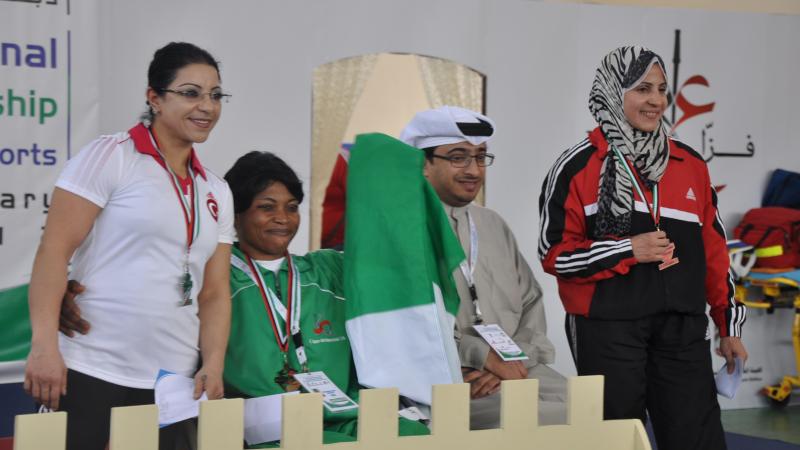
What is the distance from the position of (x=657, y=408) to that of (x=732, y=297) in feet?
1.43

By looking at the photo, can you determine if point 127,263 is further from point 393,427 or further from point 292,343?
point 393,427

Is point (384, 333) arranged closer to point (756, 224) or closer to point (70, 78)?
point (70, 78)

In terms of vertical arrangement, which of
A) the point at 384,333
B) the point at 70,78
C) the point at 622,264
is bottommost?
the point at 384,333

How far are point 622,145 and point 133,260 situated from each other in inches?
54.6

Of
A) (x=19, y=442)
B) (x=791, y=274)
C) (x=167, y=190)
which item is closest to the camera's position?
(x=19, y=442)

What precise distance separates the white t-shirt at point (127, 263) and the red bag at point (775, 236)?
4937mm

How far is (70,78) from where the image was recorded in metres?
5.26

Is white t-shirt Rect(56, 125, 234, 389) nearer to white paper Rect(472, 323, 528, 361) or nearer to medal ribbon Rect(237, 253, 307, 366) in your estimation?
medal ribbon Rect(237, 253, 307, 366)

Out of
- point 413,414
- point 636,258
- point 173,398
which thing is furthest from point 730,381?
point 173,398

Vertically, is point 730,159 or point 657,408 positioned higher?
point 730,159

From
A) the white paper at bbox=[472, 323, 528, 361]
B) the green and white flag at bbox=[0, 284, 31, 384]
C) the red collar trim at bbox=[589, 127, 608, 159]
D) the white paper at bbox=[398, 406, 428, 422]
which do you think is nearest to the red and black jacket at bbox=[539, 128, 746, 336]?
the red collar trim at bbox=[589, 127, 608, 159]

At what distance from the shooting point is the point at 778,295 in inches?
255

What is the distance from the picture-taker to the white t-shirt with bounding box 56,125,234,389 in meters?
2.35

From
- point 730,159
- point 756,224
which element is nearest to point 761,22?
point 730,159
